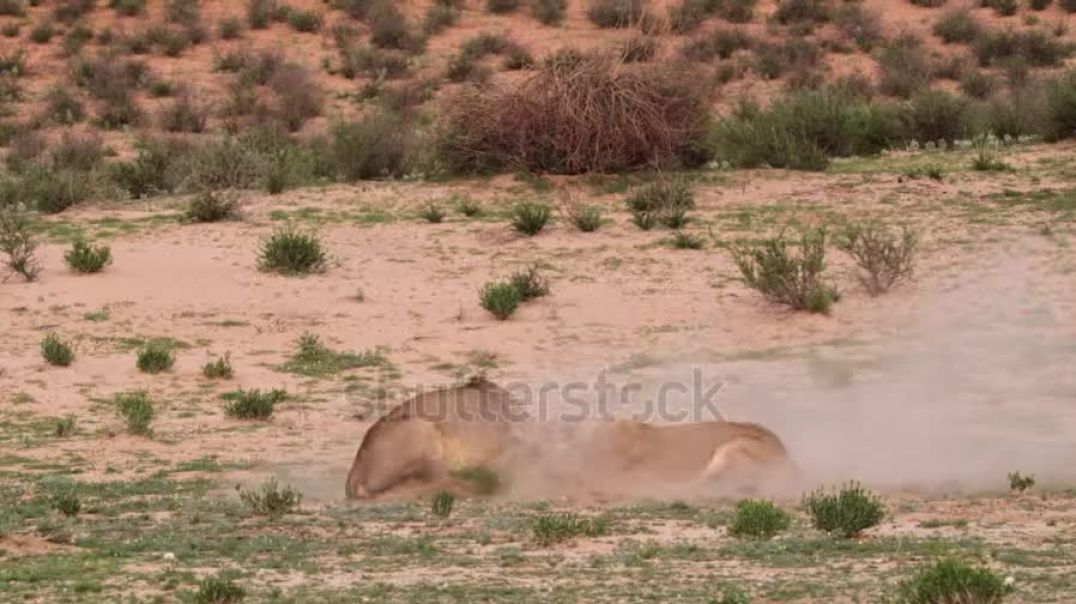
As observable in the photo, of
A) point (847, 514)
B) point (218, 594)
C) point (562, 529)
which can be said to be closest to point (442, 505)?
point (562, 529)

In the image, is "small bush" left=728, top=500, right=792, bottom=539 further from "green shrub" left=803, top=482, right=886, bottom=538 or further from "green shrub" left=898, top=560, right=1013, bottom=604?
"green shrub" left=898, top=560, right=1013, bottom=604

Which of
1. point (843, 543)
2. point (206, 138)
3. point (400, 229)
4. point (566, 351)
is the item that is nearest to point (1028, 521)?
point (843, 543)

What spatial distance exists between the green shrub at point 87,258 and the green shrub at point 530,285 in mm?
3516

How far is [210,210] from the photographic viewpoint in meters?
19.2

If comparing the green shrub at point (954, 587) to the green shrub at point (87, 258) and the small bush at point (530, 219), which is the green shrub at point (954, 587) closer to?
the green shrub at point (87, 258)

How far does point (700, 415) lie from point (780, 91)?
18.0m

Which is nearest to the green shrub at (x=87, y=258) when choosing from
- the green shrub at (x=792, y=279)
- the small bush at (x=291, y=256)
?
the small bush at (x=291, y=256)

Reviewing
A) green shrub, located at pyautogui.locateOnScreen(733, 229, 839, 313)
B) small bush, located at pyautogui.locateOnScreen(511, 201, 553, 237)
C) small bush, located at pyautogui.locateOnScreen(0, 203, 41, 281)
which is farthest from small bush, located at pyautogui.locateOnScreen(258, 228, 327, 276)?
green shrub, located at pyautogui.locateOnScreen(733, 229, 839, 313)

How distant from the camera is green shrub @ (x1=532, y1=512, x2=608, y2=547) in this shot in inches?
345

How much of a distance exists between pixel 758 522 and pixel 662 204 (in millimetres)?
10370

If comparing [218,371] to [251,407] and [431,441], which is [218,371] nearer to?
[251,407]

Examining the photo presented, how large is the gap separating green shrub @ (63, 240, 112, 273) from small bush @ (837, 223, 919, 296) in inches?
247

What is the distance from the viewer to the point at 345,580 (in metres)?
8.07

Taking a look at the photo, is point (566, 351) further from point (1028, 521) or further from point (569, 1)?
point (569, 1)
